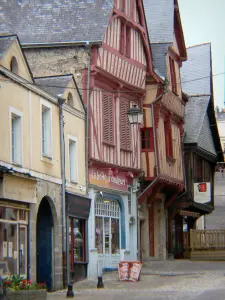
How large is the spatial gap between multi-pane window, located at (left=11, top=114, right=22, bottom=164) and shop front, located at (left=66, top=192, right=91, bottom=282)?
11.1 feet

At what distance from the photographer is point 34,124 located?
2123cm

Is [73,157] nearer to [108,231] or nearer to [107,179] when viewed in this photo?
[107,179]

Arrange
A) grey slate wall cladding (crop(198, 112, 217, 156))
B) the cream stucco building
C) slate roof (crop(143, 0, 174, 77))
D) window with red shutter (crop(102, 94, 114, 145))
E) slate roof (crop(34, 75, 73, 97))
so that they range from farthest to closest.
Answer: grey slate wall cladding (crop(198, 112, 217, 156)) < slate roof (crop(143, 0, 174, 77)) < window with red shutter (crop(102, 94, 114, 145)) < slate roof (crop(34, 75, 73, 97)) < the cream stucco building

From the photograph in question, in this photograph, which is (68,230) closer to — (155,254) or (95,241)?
(95,241)

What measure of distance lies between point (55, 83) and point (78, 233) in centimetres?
456

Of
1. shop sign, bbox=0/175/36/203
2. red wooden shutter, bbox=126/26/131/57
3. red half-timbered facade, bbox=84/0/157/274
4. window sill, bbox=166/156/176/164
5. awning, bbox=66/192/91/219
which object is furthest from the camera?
window sill, bbox=166/156/176/164

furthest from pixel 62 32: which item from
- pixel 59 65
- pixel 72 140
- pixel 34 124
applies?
pixel 34 124

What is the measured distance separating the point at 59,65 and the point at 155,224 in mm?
9749

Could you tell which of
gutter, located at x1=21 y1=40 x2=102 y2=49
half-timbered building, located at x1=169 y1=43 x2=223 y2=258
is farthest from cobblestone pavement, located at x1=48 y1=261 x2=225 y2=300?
gutter, located at x1=21 y1=40 x2=102 y2=49

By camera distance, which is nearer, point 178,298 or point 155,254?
point 178,298

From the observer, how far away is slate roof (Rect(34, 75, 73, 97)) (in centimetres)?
2358

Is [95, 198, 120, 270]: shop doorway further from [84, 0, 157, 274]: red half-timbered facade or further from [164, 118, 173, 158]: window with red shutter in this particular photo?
[164, 118, 173, 158]: window with red shutter

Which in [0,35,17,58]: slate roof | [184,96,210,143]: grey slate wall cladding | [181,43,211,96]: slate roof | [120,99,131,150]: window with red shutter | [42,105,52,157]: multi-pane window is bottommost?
[42,105,52,157]: multi-pane window

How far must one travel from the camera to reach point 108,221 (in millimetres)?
27328
